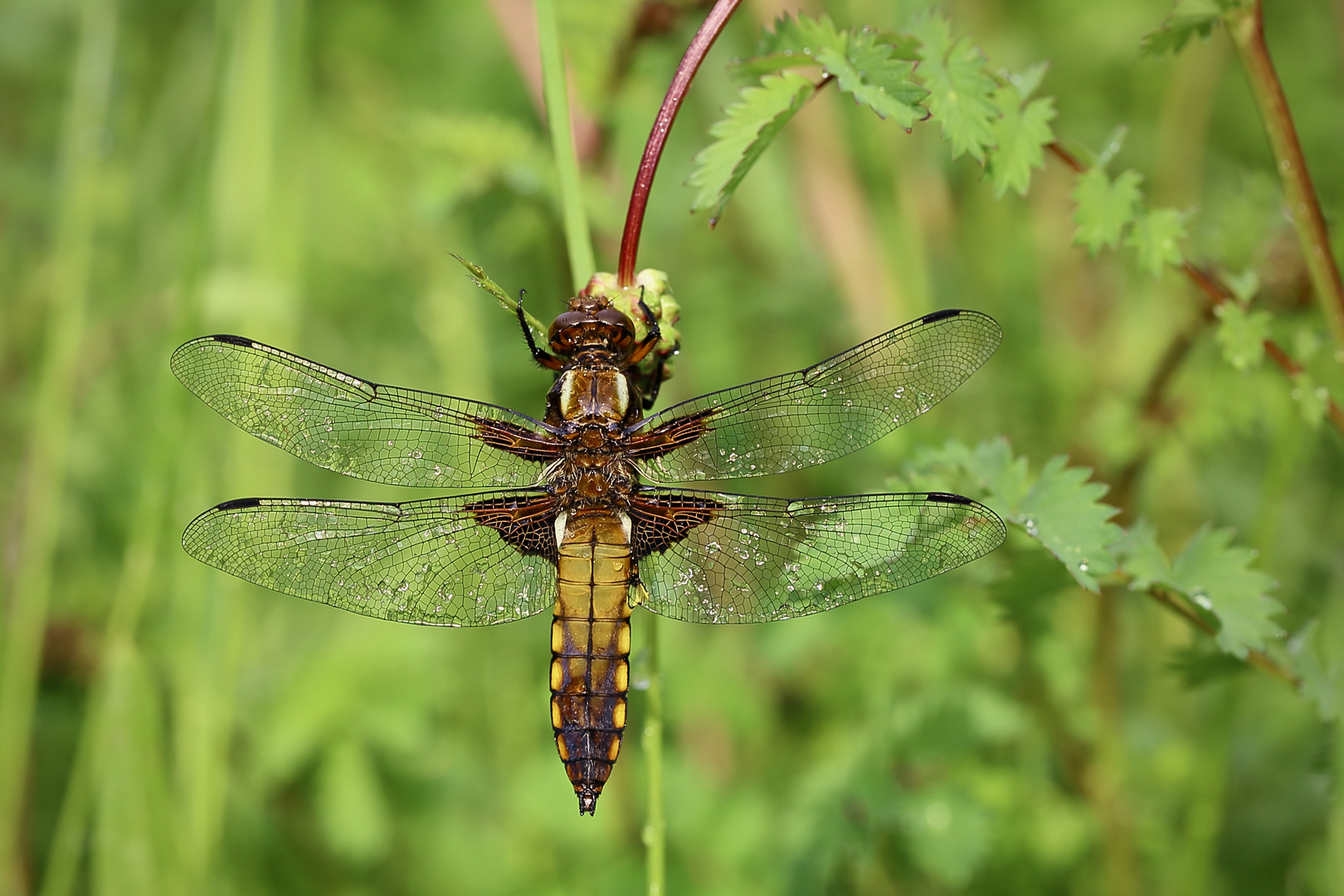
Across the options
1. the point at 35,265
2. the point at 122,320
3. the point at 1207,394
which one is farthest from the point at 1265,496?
the point at 35,265

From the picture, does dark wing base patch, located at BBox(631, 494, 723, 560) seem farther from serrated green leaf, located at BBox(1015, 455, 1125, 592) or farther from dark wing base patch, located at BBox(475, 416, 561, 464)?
serrated green leaf, located at BBox(1015, 455, 1125, 592)

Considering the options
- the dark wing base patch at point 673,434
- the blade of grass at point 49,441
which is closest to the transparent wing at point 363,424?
the dark wing base patch at point 673,434

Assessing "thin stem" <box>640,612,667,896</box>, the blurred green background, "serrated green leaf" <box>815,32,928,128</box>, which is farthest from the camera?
the blurred green background

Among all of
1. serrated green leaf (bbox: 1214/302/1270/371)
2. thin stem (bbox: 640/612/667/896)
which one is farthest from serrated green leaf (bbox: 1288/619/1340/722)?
thin stem (bbox: 640/612/667/896)

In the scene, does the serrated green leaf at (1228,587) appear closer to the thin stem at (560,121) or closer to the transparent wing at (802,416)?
the transparent wing at (802,416)

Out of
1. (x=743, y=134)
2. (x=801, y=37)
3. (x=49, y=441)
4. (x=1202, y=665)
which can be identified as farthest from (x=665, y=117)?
(x=49, y=441)

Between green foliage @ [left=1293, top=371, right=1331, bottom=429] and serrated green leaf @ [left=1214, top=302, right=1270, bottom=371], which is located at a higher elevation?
serrated green leaf @ [left=1214, top=302, right=1270, bottom=371]

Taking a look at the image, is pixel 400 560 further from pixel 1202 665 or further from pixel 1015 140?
pixel 1202 665
